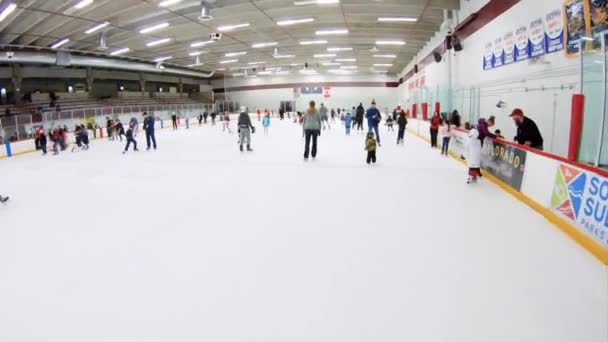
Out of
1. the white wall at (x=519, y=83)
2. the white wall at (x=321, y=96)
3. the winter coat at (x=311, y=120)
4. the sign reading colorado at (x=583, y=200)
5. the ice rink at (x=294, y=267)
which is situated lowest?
the ice rink at (x=294, y=267)

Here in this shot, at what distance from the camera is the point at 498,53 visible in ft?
28.7

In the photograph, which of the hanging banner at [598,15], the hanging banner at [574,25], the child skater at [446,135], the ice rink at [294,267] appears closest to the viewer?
the ice rink at [294,267]

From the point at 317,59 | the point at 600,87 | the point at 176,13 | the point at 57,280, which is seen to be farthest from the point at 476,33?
the point at 317,59

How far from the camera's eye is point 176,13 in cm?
1239

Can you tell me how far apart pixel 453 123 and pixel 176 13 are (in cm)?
1015

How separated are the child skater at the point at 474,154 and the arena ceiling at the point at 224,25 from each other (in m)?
7.26

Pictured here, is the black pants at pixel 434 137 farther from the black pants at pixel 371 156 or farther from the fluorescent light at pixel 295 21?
the fluorescent light at pixel 295 21

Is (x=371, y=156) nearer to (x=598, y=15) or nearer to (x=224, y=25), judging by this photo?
(x=598, y=15)

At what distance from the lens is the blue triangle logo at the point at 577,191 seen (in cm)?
364

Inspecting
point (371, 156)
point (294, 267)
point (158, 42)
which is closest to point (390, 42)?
point (158, 42)

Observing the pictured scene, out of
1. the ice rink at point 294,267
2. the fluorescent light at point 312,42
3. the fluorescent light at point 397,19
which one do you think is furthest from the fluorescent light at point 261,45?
the ice rink at point 294,267

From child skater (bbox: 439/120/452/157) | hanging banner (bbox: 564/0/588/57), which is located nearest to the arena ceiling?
child skater (bbox: 439/120/452/157)

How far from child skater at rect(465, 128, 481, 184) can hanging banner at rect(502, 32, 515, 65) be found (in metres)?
3.31

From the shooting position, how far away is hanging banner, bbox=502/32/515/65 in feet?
26.0
